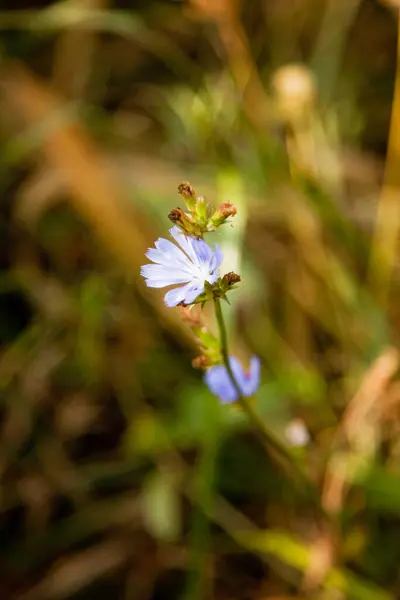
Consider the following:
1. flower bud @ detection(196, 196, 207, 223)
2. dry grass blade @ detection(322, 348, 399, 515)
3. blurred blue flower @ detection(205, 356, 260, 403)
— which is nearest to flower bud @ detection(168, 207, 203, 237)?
flower bud @ detection(196, 196, 207, 223)

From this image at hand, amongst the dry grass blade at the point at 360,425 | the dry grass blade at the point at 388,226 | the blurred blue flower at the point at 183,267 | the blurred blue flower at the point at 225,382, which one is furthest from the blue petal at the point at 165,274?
the dry grass blade at the point at 388,226

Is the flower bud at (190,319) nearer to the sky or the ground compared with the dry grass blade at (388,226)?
nearer to the ground

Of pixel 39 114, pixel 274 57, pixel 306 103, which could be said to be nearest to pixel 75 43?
pixel 39 114

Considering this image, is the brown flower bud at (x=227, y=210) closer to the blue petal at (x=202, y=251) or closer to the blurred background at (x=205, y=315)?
the blue petal at (x=202, y=251)

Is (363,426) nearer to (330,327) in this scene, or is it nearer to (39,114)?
(330,327)

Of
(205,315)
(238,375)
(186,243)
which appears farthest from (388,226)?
(186,243)

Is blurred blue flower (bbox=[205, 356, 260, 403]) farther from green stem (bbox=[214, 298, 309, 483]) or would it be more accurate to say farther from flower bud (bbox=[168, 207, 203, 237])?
flower bud (bbox=[168, 207, 203, 237])

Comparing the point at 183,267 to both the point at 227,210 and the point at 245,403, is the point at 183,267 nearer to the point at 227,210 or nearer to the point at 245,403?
the point at 227,210
